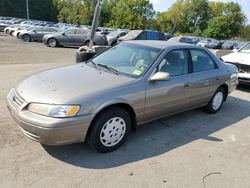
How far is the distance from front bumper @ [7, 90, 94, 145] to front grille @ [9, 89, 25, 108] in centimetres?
9

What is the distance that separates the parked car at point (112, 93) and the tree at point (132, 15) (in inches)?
2673

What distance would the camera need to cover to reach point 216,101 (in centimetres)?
625

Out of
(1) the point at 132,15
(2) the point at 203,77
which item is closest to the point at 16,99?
(2) the point at 203,77

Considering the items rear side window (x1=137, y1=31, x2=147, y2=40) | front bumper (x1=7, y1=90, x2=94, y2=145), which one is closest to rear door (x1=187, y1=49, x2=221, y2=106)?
front bumper (x1=7, y1=90, x2=94, y2=145)

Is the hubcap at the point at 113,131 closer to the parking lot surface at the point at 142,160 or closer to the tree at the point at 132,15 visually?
the parking lot surface at the point at 142,160

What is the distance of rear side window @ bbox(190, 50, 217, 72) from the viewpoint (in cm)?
549

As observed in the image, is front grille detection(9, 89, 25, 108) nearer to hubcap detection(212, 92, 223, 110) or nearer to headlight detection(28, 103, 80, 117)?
headlight detection(28, 103, 80, 117)

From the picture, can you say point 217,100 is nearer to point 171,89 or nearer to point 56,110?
point 171,89

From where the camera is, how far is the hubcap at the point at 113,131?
13.2 ft

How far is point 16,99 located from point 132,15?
71803mm

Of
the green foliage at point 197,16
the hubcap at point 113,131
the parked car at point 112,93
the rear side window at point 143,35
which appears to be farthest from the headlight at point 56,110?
the green foliage at point 197,16

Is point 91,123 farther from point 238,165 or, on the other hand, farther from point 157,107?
point 238,165

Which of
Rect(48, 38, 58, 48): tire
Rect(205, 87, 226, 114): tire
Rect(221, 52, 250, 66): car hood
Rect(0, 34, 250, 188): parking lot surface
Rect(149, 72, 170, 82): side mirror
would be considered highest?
Rect(149, 72, 170, 82): side mirror

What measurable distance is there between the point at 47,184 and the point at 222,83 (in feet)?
14.1
